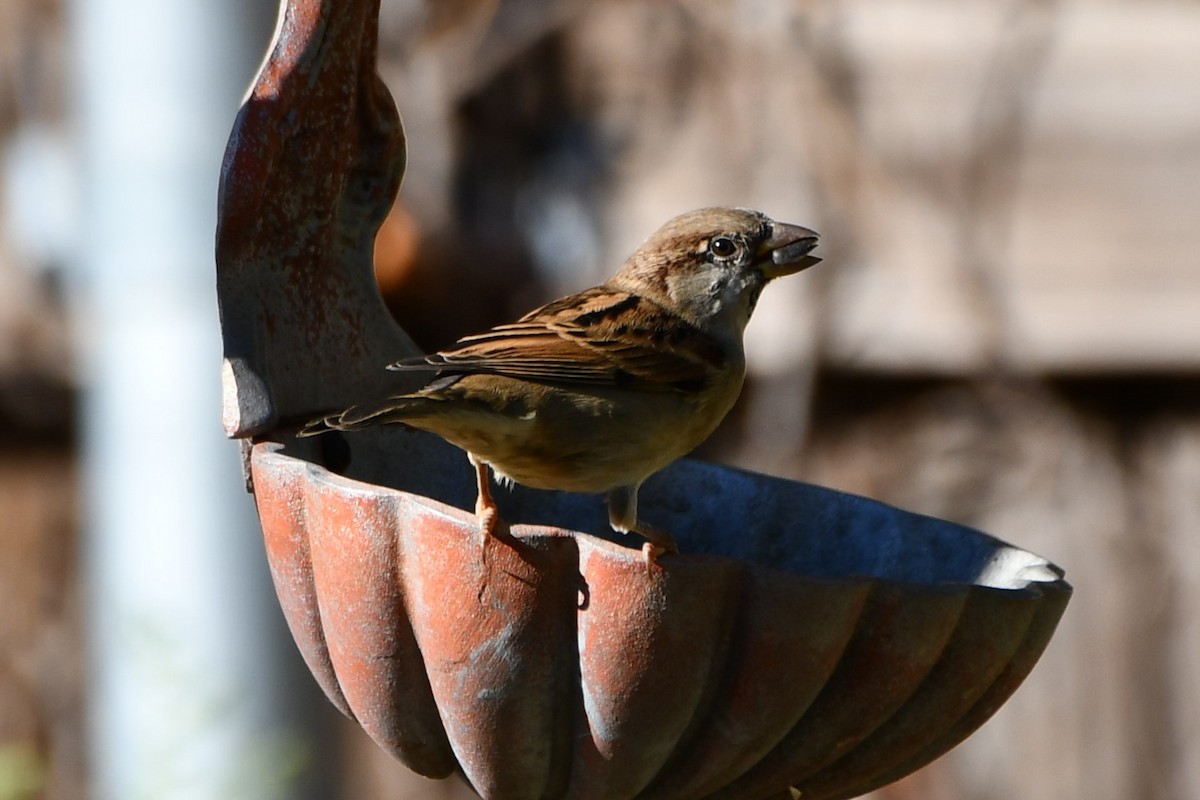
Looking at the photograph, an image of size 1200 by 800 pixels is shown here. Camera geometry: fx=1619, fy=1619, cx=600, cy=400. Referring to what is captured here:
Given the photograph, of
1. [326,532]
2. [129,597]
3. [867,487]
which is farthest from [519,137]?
[326,532]

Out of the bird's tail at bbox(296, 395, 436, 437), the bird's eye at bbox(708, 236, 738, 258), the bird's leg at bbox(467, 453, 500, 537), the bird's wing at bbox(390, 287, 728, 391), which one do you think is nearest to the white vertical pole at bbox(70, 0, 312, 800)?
the bird's leg at bbox(467, 453, 500, 537)

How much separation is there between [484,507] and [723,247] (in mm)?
859

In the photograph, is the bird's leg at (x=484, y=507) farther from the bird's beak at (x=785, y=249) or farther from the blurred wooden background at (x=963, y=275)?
the blurred wooden background at (x=963, y=275)

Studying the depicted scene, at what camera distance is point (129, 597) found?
162 inches

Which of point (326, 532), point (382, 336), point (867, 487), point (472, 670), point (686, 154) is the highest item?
point (686, 154)

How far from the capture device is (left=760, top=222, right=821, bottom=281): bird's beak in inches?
116

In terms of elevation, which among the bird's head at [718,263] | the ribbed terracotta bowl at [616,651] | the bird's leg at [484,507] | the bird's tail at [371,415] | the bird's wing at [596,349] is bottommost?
the ribbed terracotta bowl at [616,651]

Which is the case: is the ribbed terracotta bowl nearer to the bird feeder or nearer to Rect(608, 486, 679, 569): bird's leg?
the bird feeder

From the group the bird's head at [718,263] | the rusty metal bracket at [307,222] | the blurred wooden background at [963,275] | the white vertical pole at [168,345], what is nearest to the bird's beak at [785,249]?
the bird's head at [718,263]

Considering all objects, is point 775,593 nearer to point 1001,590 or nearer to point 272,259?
point 1001,590

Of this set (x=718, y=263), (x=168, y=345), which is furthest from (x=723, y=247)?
(x=168, y=345)

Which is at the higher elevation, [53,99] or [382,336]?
[53,99]

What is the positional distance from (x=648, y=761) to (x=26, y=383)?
182 inches

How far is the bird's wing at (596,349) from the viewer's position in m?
2.64
